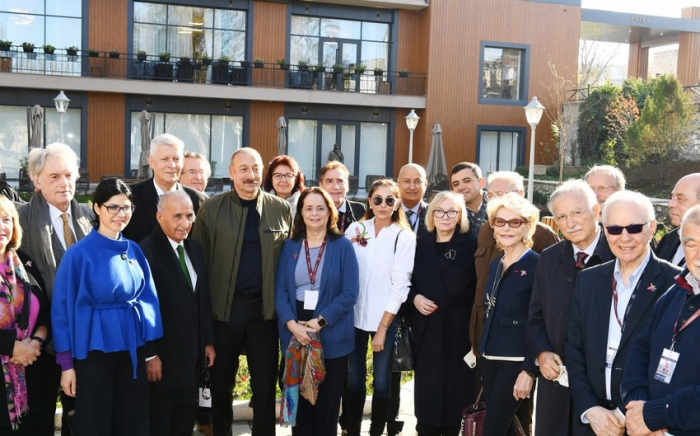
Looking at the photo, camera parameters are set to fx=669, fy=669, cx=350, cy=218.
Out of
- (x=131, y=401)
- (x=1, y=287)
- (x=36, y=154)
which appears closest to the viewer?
(x=1, y=287)

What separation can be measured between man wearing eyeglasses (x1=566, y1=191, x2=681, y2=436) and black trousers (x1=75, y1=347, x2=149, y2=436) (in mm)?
2696

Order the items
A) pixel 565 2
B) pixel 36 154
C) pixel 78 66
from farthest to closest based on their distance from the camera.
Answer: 1. pixel 565 2
2. pixel 78 66
3. pixel 36 154

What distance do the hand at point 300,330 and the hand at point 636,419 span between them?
7.41 feet

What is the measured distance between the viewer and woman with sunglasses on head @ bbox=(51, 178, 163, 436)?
411 centimetres

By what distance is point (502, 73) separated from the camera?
2880 centimetres

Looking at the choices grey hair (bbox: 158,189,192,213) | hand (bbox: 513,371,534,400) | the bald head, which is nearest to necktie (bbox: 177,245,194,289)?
grey hair (bbox: 158,189,192,213)

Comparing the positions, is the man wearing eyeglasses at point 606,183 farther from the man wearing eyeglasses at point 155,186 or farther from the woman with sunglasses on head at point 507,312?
the man wearing eyeglasses at point 155,186

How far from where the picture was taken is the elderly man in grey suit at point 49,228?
4426 mm

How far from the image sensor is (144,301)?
438cm

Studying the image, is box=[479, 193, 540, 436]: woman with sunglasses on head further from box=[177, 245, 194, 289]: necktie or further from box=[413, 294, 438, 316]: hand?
box=[177, 245, 194, 289]: necktie

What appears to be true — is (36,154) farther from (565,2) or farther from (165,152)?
(565,2)

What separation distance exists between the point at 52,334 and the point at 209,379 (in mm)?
1249

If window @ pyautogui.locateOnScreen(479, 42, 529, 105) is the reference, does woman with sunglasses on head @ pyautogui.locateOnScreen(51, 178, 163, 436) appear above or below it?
below

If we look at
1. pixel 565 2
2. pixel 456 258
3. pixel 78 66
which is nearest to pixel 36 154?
pixel 456 258
